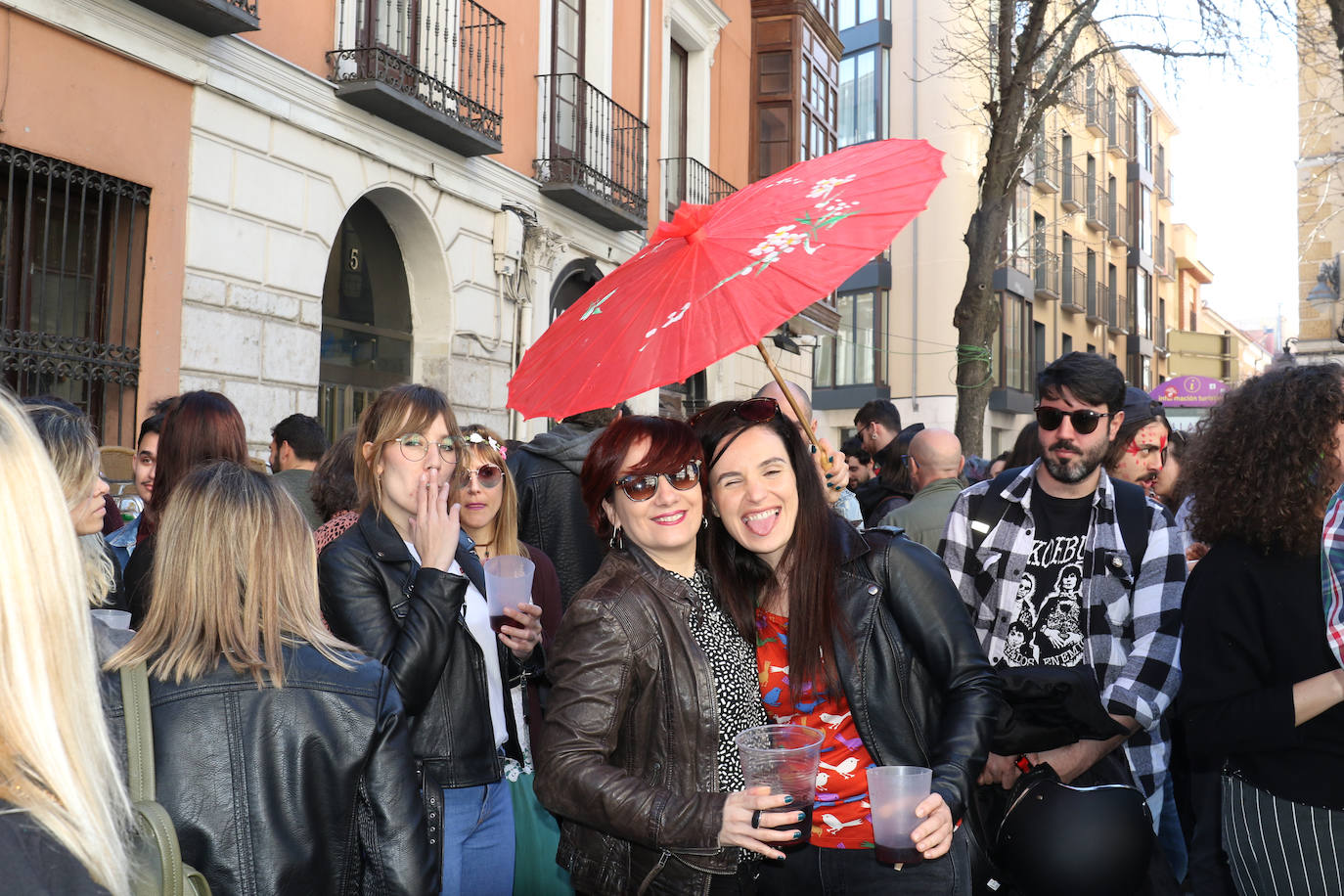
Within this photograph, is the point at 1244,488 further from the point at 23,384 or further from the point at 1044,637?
the point at 23,384

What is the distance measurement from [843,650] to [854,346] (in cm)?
2733

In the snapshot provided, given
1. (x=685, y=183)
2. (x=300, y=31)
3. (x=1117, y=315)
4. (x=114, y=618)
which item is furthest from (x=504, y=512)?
(x=1117, y=315)

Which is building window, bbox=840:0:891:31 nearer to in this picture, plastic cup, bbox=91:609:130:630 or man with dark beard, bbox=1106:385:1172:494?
man with dark beard, bbox=1106:385:1172:494

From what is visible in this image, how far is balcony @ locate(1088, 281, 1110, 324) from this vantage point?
35312mm

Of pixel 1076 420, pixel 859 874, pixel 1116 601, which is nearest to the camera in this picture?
pixel 859 874

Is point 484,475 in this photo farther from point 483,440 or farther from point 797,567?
point 797,567

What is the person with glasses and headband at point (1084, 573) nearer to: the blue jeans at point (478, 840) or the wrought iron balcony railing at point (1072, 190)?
the blue jeans at point (478, 840)

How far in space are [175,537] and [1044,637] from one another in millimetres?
2533

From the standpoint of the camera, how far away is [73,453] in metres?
3.02

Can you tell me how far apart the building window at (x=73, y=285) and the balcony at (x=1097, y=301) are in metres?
31.9

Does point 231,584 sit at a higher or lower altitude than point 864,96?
lower

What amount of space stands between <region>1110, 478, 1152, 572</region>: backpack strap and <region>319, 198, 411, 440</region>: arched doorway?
8103 mm

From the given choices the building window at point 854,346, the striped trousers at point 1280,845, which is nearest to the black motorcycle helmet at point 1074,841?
the striped trousers at point 1280,845

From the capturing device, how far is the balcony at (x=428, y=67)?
31.9ft
